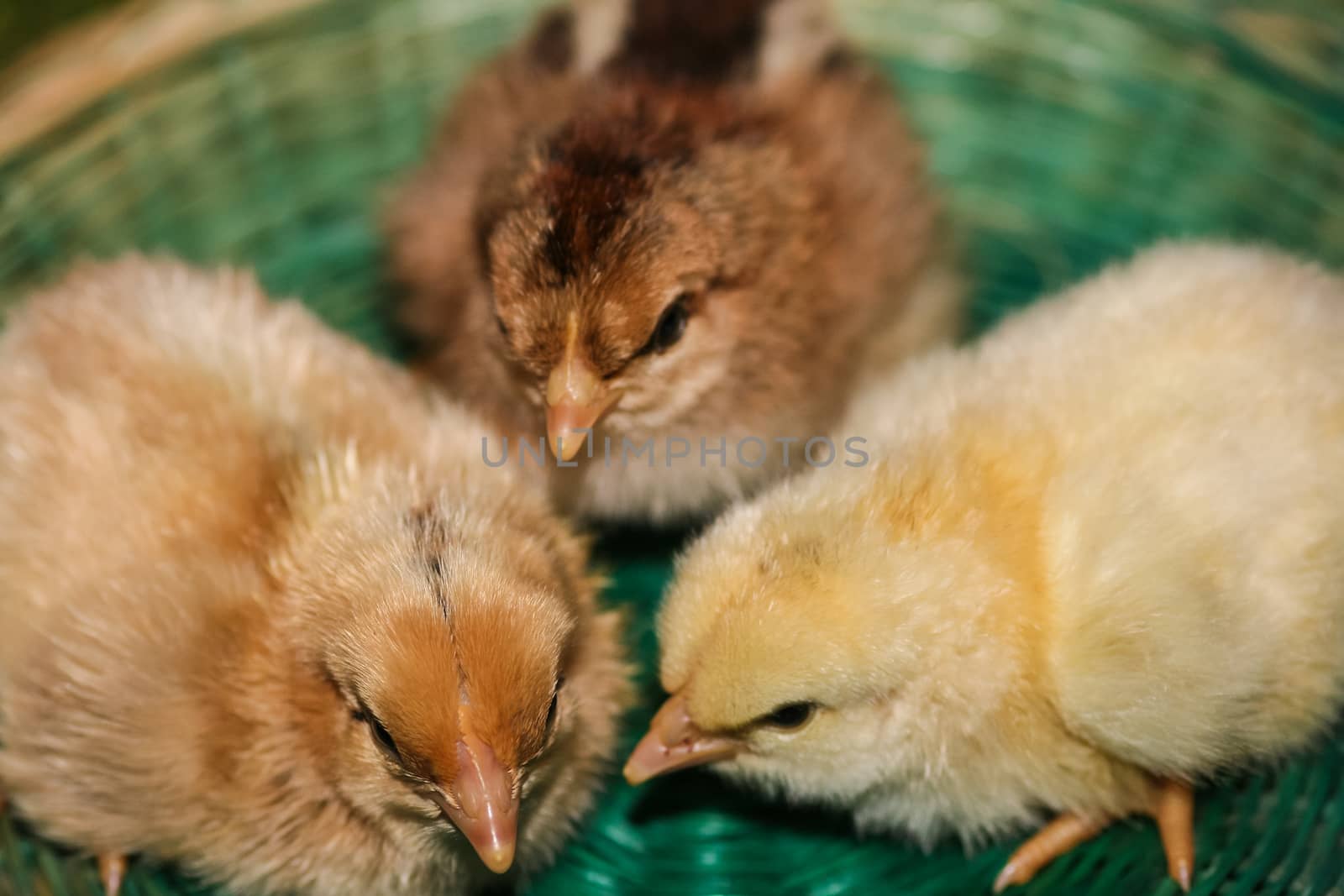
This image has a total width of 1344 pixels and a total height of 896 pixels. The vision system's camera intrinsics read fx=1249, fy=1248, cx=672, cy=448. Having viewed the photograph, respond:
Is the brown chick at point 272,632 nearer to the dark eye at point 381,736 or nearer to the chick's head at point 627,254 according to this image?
the dark eye at point 381,736

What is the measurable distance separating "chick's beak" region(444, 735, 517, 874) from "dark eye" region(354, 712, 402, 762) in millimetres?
72

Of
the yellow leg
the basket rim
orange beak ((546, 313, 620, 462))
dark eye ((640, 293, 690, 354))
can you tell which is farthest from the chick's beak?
the basket rim

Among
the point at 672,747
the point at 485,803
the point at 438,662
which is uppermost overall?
the point at 438,662

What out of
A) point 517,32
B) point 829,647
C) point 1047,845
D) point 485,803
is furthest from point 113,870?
point 517,32

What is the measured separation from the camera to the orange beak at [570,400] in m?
1.42

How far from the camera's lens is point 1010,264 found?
2164 millimetres

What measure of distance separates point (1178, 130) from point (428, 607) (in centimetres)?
164

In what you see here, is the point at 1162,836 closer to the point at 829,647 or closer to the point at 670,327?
the point at 829,647

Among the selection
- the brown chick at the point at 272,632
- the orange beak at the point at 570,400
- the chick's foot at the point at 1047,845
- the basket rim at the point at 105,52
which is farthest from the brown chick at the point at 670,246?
the chick's foot at the point at 1047,845

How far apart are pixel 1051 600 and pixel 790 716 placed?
29 centimetres

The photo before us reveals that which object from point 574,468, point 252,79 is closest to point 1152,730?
point 574,468

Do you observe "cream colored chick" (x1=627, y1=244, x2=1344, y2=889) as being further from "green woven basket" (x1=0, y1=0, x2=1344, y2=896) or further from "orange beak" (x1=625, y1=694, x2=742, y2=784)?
"green woven basket" (x1=0, y1=0, x2=1344, y2=896)

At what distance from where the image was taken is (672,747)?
52.1 inches

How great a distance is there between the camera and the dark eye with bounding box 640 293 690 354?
148 centimetres
